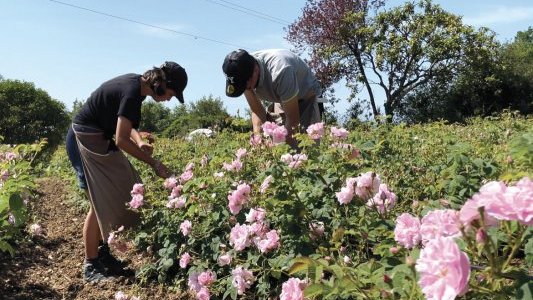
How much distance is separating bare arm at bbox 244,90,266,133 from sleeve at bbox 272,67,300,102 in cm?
37

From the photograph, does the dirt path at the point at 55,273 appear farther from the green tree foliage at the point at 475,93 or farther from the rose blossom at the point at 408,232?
the green tree foliage at the point at 475,93

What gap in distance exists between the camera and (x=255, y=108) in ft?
12.5

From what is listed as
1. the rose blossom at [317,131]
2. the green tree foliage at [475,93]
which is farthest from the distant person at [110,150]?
the green tree foliage at [475,93]

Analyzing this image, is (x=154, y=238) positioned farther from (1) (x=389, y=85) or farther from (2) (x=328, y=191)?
(1) (x=389, y=85)

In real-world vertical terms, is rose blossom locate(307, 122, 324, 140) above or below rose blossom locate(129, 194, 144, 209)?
above

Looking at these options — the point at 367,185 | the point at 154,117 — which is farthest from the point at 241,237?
the point at 154,117

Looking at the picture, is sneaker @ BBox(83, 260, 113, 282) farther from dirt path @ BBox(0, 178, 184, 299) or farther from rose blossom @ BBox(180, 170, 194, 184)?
rose blossom @ BBox(180, 170, 194, 184)

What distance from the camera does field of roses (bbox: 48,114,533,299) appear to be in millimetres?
909

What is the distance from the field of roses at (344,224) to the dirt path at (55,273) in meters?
0.22

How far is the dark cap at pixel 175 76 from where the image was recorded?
338cm

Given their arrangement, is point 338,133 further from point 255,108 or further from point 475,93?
point 475,93

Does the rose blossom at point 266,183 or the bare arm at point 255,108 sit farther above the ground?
the bare arm at point 255,108

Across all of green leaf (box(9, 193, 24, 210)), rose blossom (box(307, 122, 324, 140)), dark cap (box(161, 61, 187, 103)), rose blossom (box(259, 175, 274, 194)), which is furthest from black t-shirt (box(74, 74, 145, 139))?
rose blossom (box(259, 175, 274, 194))

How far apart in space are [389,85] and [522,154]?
21.9 meters
